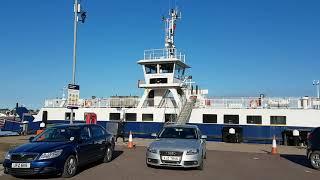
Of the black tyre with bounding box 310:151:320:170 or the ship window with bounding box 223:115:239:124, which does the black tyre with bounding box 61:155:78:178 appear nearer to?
the black tyre with bounding box 310:151:320:170

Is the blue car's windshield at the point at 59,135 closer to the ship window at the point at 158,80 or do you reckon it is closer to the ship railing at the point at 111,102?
the ship window at the point at 158,80

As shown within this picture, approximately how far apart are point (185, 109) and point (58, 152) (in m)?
18.9

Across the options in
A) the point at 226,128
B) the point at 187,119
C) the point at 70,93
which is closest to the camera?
the point at 70,93

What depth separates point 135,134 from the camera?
28.3m

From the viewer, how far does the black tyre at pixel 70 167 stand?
30.8 feet

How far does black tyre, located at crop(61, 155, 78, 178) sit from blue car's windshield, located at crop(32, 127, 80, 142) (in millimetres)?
679

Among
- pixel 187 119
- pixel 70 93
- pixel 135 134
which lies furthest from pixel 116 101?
pixel 70 93

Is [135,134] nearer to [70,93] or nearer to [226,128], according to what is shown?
[226,128]

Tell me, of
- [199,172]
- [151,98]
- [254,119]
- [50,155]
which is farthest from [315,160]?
[151,98]

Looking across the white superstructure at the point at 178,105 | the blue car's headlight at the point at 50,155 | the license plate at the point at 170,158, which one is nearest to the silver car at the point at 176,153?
the license plate at the point at 170,158

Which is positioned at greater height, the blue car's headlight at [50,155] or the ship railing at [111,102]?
the ship railing at [111,102]

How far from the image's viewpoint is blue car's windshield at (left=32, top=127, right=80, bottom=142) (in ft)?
33.9

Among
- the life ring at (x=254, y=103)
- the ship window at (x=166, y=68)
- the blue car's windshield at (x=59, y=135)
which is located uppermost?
the ship window at (x=166, y=68)

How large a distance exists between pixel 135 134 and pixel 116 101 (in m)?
3.86
